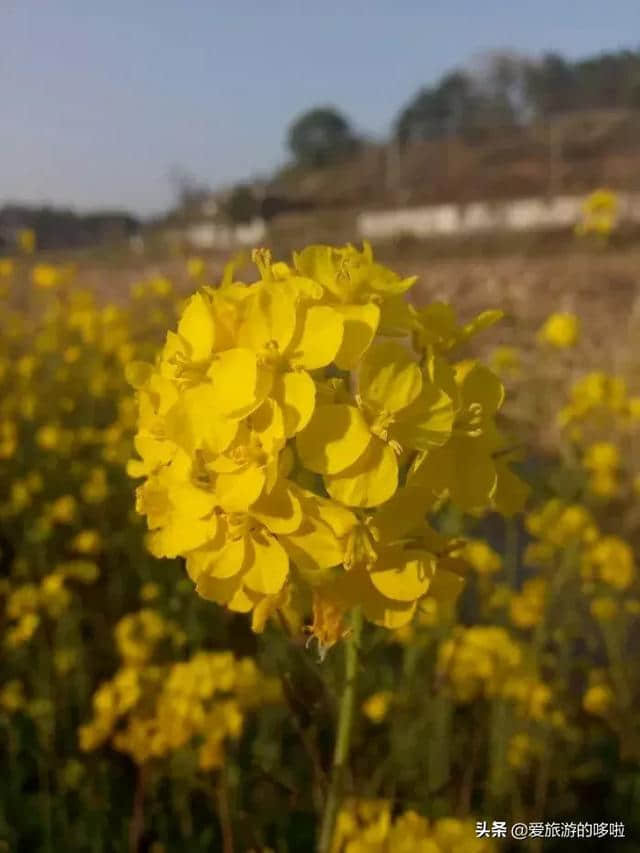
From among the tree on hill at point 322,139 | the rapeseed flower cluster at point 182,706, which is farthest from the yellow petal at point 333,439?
the tree on hill at point 322,139

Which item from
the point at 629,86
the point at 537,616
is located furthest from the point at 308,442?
the point at 629,86

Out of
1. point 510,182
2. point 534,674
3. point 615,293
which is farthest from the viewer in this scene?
point 510,182

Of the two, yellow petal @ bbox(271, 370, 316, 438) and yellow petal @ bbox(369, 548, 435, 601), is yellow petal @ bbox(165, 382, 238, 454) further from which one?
yellow petal @ bbox(369, 548, 435, 601)

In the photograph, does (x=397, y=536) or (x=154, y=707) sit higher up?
(x=397, y=536)

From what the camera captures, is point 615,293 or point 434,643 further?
point 615,293

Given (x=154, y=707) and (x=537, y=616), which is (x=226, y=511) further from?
(x=537, y=616)

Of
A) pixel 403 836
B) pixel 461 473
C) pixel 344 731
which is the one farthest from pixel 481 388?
pixel 403 836
